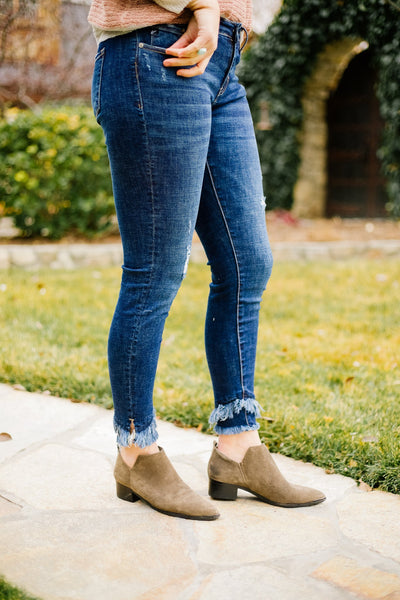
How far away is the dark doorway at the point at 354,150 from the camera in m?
9.94

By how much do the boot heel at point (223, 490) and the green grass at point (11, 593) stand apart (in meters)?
0.64

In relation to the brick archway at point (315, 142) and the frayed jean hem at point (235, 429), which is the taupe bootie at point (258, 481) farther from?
the brick archway at point (315, 142)

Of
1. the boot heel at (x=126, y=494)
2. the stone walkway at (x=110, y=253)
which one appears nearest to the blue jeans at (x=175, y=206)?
the boot heel at (x=126, y=494)

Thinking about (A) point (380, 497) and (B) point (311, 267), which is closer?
(A) point (380, 497)

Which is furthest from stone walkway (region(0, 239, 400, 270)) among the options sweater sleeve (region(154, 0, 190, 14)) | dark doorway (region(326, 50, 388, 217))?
sweater sleeve (region(154, 0, 190, 14))

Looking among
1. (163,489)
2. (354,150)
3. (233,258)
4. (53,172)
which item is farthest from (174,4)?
(354,150)

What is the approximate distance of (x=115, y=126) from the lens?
61.4 inches

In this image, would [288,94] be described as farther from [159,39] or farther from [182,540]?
[182,540]

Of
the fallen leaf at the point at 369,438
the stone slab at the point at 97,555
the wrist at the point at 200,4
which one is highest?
the wrist at the point at 200,4

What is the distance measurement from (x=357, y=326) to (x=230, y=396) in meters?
2.34

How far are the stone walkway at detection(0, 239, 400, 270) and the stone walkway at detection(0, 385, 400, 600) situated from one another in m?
4.38

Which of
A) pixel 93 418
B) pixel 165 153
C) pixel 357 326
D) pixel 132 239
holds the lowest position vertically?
pixel 93 418

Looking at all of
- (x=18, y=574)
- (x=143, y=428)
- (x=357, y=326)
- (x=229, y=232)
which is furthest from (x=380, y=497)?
(x=357, y=326)

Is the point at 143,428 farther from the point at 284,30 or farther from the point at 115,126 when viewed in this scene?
the point at 284,30
